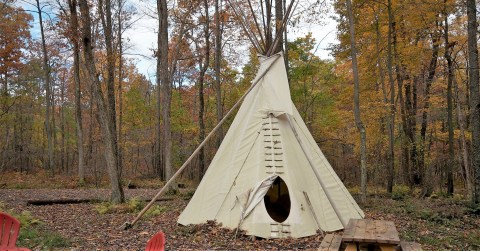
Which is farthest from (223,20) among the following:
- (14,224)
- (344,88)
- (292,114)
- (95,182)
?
(14,224)

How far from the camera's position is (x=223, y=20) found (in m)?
19.4

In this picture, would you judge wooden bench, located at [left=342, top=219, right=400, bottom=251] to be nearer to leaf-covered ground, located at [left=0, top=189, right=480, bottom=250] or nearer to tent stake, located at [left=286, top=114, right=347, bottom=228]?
leaf-covered ground, located at [left=0, top=189, right=480, bottom=250]

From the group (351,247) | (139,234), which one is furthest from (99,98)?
(351,247)

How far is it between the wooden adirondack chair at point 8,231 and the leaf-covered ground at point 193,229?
216cm

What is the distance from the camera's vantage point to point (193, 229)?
8.00 metres

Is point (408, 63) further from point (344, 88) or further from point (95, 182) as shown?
point (95, 182)

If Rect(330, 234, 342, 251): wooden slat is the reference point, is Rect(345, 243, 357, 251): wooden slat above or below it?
above

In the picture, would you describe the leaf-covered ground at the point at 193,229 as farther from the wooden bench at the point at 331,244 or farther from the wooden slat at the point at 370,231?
the wooden slat at the point at 370,231

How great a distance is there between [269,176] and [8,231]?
4.89 m

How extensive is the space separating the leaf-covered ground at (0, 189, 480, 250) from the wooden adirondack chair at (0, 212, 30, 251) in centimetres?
216

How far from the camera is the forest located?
11.0 metres

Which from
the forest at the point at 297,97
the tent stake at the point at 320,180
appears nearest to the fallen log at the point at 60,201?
the forest at the point at 297,97

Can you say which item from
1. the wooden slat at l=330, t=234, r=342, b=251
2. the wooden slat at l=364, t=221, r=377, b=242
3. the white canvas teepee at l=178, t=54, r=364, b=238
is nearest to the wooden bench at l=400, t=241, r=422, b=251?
the wooden slat at l=364, t=221, r=377, b=242

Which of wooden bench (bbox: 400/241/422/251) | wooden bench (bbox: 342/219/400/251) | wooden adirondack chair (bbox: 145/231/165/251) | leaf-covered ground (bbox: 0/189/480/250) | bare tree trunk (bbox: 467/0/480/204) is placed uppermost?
bare tree trunk (bbox: 467/0/480/204)
